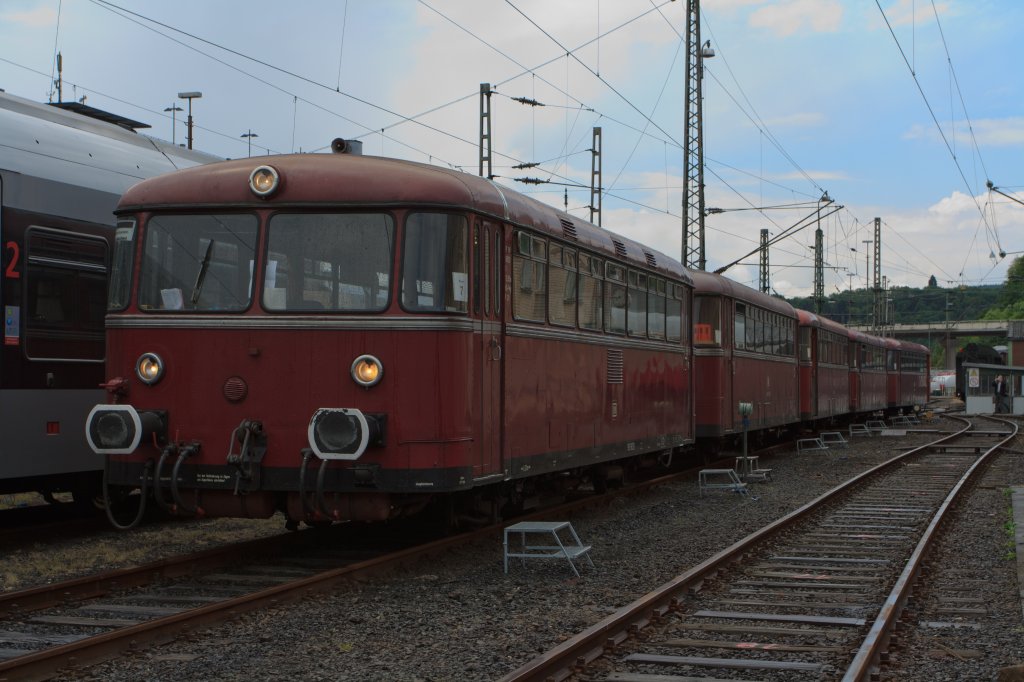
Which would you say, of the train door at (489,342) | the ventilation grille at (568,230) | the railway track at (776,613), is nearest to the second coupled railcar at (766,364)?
the railway track at (776,613)

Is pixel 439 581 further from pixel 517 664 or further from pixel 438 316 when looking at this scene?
pixel 517 664

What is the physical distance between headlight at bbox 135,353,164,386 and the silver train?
5.45 feet

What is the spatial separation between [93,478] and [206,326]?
11.0 feet

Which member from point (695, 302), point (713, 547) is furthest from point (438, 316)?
point (695, 302)

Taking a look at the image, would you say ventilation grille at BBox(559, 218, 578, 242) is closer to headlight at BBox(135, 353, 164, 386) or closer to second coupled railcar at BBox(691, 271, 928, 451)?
headlight at BBox(135, 353, 164, 386)

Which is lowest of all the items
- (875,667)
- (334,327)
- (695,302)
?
(875,667)

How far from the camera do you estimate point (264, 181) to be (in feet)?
29.4

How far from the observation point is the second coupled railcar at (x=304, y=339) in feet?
28.3

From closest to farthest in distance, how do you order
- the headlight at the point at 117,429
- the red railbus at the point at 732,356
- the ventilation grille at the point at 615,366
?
the headlight at the point at 117,429 → the ventilation grille at the point at 615,366 → the red railbus at the point at 732,356

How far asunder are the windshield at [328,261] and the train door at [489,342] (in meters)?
0.81

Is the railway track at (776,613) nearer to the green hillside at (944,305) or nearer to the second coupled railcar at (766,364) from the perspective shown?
the second coupled railcar at (766,364)

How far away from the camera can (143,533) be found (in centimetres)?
1122

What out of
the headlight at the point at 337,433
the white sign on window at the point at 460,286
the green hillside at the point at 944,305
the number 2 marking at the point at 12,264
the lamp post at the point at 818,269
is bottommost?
the headlight at the point at 337,433

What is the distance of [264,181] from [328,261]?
0.79 metres
